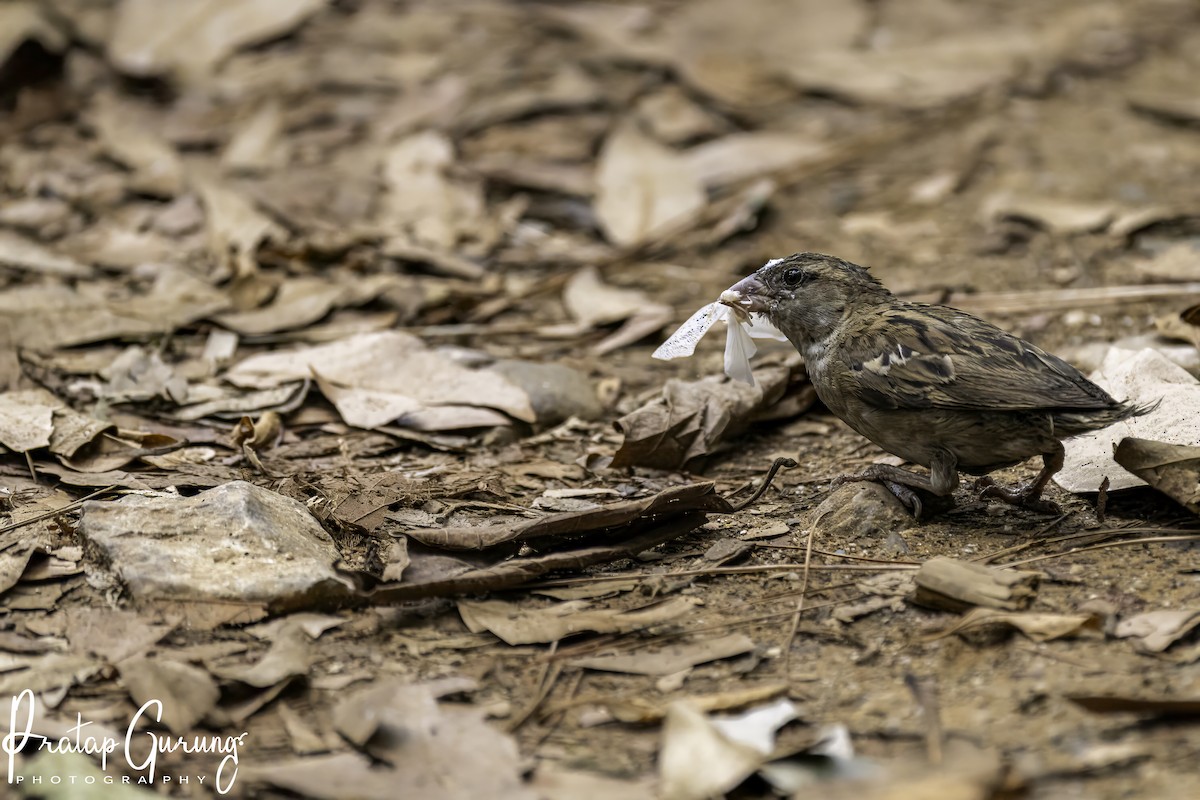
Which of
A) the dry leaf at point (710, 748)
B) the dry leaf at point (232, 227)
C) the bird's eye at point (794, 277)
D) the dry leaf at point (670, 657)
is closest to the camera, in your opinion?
the dry leaf at point (710, 748)

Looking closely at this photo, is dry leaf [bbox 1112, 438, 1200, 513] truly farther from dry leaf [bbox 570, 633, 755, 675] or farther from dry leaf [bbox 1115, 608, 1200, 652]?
dry leaf [bbox 570, 633, 755, 675]

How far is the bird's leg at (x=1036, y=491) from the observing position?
4406 millimetres

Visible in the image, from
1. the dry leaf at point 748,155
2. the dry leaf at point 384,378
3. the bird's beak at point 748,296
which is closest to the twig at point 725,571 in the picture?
the bird's beak at point 748,296

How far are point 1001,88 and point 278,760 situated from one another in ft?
26.1

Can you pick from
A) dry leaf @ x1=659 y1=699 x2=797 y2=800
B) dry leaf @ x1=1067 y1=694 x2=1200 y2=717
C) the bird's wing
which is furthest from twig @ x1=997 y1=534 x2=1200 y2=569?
dry leaf @ x1=659 y1=699 x2=797 y2=800

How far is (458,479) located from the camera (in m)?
4.87

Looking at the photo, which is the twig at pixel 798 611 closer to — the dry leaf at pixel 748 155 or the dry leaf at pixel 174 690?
the dry leaf at pixel 174 690

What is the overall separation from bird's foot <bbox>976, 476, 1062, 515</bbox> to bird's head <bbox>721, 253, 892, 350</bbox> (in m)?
0.82

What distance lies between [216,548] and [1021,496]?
276cm

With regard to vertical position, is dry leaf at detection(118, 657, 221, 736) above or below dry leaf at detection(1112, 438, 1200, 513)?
below

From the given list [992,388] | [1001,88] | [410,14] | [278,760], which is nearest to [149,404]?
[278,760]

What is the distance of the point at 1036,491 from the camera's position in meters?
4.49

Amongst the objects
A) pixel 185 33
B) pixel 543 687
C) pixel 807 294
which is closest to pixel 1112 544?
pixel 807 294

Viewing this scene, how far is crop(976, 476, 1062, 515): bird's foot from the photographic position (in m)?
4.49
